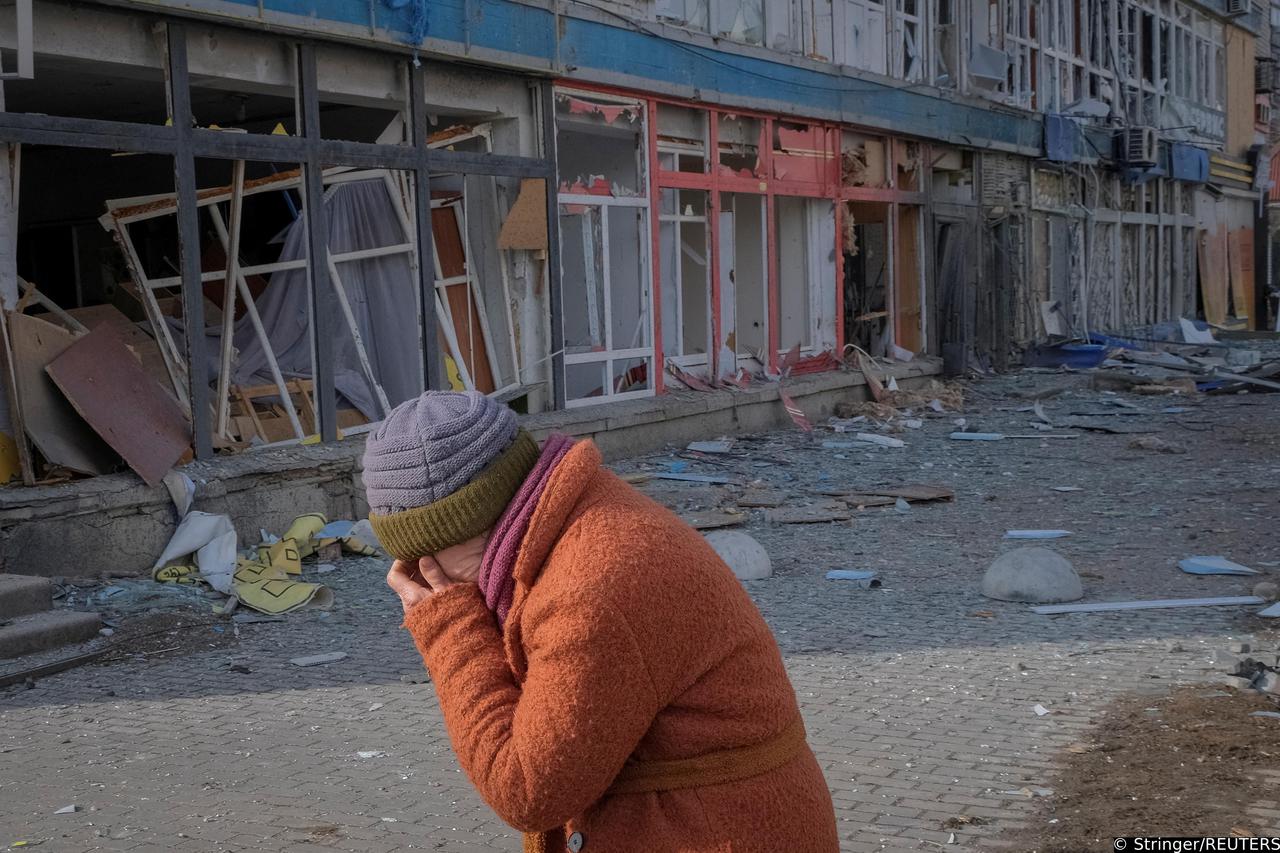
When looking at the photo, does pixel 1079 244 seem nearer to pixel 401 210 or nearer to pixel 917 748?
pixel 401 210

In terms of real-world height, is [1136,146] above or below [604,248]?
above

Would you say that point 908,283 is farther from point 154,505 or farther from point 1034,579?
point 154,505

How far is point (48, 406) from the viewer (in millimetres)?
8789

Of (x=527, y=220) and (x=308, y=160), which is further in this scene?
(x=527, y=220)

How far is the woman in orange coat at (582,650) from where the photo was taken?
6.57ft

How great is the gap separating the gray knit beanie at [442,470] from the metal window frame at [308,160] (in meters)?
7.24

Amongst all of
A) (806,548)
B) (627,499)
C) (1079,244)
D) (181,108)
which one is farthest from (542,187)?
(1079,244)

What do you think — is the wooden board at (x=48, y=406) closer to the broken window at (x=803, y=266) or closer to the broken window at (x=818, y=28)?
the broken window at (x=803, y=266)

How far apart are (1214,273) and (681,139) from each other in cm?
2301

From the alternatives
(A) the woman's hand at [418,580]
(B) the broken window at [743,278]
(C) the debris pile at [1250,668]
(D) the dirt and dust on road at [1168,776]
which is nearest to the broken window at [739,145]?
(B) the broken window at [743,278]

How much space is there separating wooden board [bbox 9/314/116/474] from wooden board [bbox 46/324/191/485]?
0.34 feet

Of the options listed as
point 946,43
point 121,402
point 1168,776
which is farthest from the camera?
point 946,43

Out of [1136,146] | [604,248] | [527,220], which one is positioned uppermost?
[1136,146]

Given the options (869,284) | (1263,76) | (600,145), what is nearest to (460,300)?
(600,145)
